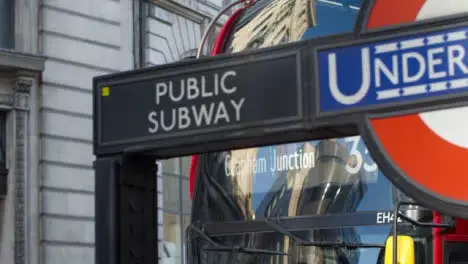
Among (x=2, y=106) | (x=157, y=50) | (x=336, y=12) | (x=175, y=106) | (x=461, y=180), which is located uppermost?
(x=157, y=50)

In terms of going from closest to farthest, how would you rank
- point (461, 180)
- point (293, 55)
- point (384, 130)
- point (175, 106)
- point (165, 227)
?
point (461, 180)
point (384, 130)
point (293, 55)
point (175, 106)
point (165, 227)

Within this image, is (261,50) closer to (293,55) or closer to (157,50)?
(293,55)

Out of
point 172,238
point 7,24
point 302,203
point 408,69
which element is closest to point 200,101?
point 408,69

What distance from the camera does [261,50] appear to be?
219cm

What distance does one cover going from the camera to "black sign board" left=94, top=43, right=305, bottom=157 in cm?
215

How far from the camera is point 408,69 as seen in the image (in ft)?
6.53

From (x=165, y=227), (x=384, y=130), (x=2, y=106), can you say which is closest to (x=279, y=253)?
(x=384, y=130)

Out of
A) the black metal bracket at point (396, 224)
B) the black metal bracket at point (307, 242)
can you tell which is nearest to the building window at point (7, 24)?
the black metal bracket at point (307, 242)

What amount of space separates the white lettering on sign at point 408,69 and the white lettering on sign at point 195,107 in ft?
0.78

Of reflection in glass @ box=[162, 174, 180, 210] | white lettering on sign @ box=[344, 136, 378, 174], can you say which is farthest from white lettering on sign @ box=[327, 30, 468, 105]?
reflection in glass @ box=[162, 174, 180, 210]

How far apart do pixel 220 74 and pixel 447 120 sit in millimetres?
518

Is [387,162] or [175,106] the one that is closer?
[387,162]

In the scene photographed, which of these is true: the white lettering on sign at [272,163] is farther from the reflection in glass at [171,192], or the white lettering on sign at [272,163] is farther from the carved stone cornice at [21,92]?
the reflection in glass at [171,192]

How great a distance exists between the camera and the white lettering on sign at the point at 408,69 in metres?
1.94
